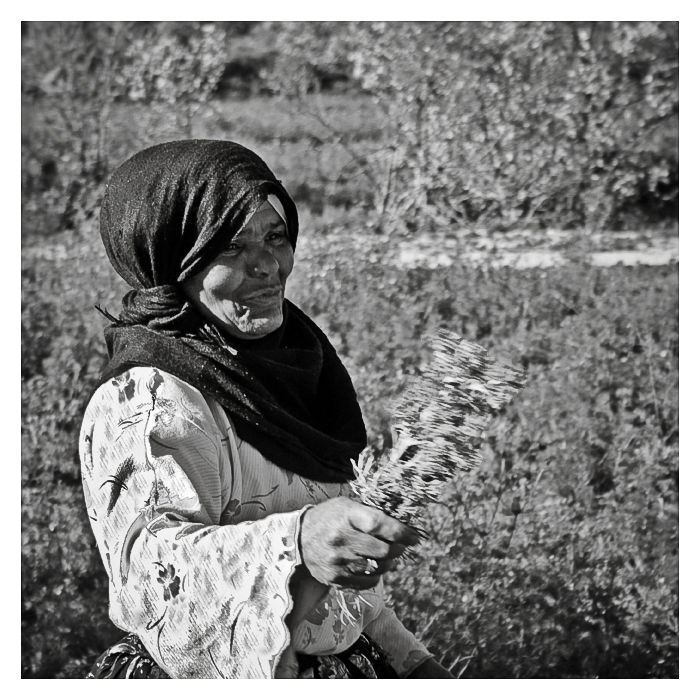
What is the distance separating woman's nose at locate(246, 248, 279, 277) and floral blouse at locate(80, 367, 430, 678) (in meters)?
0.29

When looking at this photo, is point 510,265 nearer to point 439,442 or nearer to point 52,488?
point 439,442

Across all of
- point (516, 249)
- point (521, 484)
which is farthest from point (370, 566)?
point (516, 249)

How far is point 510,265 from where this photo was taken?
11.0ft

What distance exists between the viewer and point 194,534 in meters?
2.22

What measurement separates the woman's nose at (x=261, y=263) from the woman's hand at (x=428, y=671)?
103 cm

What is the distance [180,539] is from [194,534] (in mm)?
29

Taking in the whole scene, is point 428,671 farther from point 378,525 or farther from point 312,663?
point 378,525

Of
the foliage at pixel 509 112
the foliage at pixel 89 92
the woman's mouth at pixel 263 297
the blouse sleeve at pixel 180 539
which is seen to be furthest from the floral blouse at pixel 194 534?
the foliage at pixel 509 112

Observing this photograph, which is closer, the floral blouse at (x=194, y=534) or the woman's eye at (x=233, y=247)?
the floral blouse at (x=194, y=534)

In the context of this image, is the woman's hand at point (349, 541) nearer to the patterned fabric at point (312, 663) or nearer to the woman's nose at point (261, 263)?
the patterned fabric at point (312, 663)

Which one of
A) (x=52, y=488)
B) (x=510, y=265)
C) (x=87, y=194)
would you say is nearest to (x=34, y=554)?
(x=52, y=488)

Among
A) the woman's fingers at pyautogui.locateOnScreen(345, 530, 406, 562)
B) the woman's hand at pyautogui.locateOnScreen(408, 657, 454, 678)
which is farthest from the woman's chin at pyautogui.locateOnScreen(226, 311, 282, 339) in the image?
the woman's hand at pyautogui.locateOnScreen(408, 657, 454, 678)

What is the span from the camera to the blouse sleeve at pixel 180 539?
221cm

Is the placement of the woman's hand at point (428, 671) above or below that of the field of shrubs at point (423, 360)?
below
